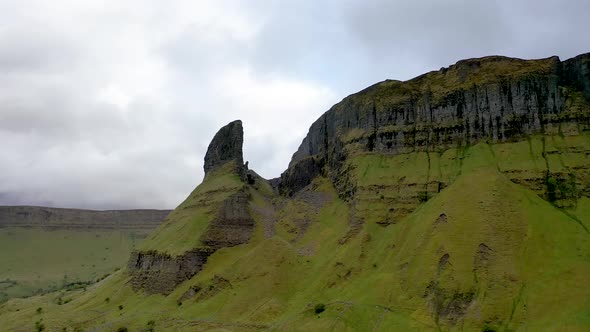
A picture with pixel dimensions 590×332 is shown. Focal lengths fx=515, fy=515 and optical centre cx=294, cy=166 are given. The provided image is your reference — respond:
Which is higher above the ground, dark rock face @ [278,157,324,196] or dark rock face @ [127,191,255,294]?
dark rock face @ [278,157,324,196]

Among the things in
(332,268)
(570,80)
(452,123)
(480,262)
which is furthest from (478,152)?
(332,268)

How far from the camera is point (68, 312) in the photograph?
339 ft

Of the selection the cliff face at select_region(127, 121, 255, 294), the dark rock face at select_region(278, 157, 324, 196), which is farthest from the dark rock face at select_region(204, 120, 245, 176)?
the dark rock face at select_region(278, 157, 324, 196)

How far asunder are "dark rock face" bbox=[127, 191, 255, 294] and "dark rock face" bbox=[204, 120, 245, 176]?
1810 cm

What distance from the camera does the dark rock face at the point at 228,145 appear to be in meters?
129

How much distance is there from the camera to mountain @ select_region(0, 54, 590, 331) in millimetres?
68875

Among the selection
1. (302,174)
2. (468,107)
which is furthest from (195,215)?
(468,107)

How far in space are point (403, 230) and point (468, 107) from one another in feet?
96.4

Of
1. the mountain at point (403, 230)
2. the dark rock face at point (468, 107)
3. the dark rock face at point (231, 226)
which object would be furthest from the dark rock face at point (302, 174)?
the dark rock face at point (231, 226)

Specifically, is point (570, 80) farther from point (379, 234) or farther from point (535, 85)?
point (379, 234)

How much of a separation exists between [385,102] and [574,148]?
37.2 metres

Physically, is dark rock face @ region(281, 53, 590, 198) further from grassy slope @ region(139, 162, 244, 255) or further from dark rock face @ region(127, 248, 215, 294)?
dark rock face @ region(127, 248, 215, 294)

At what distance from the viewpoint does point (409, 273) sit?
7462 centimetres

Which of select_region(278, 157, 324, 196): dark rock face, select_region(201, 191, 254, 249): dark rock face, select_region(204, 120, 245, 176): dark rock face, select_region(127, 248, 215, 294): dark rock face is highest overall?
→ select_region(204, 120, 245, 176): dark rock face
